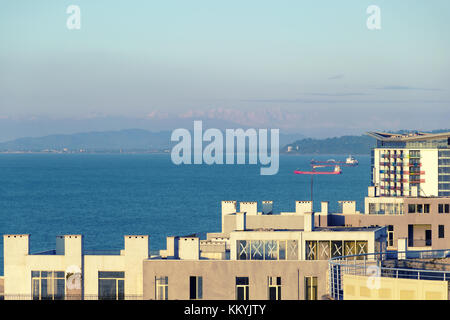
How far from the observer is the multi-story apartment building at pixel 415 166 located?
589ft

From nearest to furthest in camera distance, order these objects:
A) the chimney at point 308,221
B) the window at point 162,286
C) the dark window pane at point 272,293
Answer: the dark window pane at point 272,293, the window at point 162,286, the chimney at point 308,221

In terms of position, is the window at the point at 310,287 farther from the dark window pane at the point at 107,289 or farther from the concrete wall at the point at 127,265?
the dark window pane at the point at 107,289

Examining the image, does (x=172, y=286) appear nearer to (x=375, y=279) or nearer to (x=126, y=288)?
(x=126, y=288)

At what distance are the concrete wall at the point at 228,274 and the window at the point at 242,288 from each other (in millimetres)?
121

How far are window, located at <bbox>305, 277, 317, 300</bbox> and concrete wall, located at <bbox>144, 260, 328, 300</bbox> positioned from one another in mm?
142

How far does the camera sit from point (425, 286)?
2386 cm

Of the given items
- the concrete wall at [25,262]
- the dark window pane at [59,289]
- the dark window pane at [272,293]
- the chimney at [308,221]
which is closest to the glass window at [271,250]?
the chimney at [308,221]

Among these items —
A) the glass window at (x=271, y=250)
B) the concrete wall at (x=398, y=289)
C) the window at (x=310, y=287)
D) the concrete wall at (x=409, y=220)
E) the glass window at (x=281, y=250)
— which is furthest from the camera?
the concrete wall at (x=409, y=220)

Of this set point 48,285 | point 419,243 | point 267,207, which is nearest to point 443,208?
point 419,243

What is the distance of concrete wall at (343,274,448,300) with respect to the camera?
937 inches

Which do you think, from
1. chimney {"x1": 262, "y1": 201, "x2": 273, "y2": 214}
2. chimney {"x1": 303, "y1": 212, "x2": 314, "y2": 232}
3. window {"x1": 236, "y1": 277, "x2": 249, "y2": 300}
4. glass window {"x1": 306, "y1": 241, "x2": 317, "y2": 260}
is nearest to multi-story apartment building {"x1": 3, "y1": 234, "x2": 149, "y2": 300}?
window {"x1": 236, "y1": 277, "x2": 249, "y2": 300}

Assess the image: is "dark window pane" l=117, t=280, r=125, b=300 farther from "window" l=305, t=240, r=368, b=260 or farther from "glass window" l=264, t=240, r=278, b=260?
"window" l=305, t=240, r=368, b=260

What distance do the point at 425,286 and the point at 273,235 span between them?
13525mm
